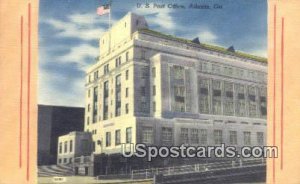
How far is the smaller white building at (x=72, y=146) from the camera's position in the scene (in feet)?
12.4

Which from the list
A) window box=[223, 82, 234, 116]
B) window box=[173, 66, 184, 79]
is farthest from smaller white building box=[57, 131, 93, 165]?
window box=[223, 82, 234, 116]

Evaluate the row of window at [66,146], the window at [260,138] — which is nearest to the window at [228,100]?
the window at [260,138]

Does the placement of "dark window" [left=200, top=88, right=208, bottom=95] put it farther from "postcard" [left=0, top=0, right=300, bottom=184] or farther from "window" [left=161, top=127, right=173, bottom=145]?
"window" [left=161, top=127, right=173, bottom=145]

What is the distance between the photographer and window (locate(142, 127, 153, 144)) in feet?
12.7

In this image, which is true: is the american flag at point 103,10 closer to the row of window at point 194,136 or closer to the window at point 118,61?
the window at point 118,61

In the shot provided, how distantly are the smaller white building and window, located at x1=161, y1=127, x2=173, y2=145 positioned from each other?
64cm

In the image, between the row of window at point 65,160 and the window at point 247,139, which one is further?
the window at point 247,139

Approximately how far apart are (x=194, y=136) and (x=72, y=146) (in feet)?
3.49

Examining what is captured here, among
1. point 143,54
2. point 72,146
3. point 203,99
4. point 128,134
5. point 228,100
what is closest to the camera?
point 72,146

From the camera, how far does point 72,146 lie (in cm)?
376

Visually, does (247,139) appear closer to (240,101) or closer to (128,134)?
(240,101)

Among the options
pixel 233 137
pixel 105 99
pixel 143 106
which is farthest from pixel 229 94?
pixel 105 99

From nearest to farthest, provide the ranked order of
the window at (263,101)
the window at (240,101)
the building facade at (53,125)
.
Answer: the building facade at (53,125)
the window at (263,101)
the window at (240,101)

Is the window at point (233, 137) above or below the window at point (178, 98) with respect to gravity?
below
